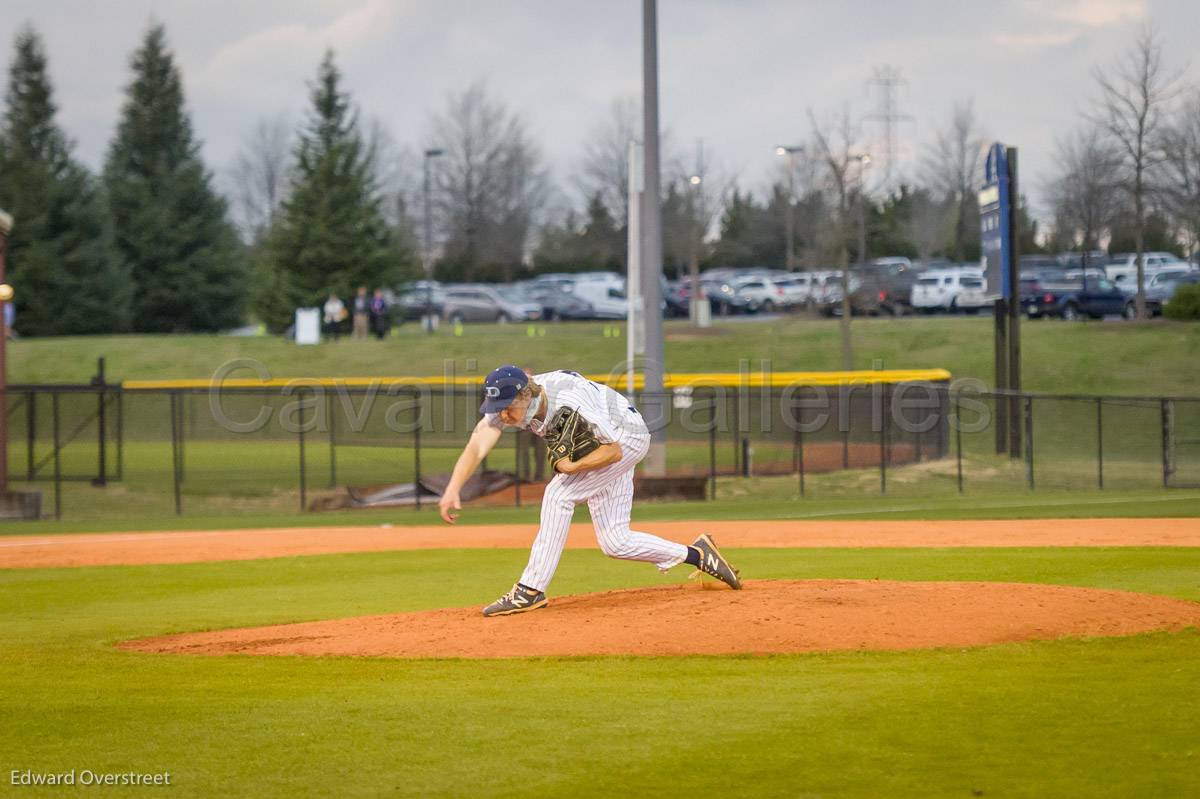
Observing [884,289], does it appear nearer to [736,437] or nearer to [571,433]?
[736,437]

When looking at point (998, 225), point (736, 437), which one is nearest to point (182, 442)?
point (736, 437)

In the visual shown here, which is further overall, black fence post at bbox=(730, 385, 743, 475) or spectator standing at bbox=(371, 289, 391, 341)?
spectator standing at bbox=(371, 289, 391, 341)

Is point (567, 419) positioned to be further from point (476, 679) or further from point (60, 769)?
point (60, 769)

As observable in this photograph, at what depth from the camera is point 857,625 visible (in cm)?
872

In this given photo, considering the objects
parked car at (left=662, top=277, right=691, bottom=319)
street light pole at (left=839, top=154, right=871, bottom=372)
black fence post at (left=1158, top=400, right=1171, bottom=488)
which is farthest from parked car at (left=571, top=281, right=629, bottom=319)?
black fence post at (left=1158, top=400, right=1171, bottom=488)

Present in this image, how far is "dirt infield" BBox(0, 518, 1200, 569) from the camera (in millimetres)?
16531

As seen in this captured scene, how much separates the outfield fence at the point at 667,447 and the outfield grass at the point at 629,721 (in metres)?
16.6

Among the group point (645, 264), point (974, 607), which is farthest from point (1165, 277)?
point (974, 607)

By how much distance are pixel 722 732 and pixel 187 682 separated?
345 centimetres

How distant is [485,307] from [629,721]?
55313 mm

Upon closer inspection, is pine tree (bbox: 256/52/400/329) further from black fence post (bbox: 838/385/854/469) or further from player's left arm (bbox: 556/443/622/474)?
player's left arm (bbox: 556/443/622/474)

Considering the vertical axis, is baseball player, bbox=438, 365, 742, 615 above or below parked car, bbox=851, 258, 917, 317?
below

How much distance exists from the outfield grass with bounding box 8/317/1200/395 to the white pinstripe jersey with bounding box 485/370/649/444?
33.1 metres

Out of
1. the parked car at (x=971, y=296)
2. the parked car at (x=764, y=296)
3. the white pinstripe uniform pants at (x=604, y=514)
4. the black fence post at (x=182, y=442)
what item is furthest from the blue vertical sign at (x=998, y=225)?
the parked car at (x=764, y=296)
